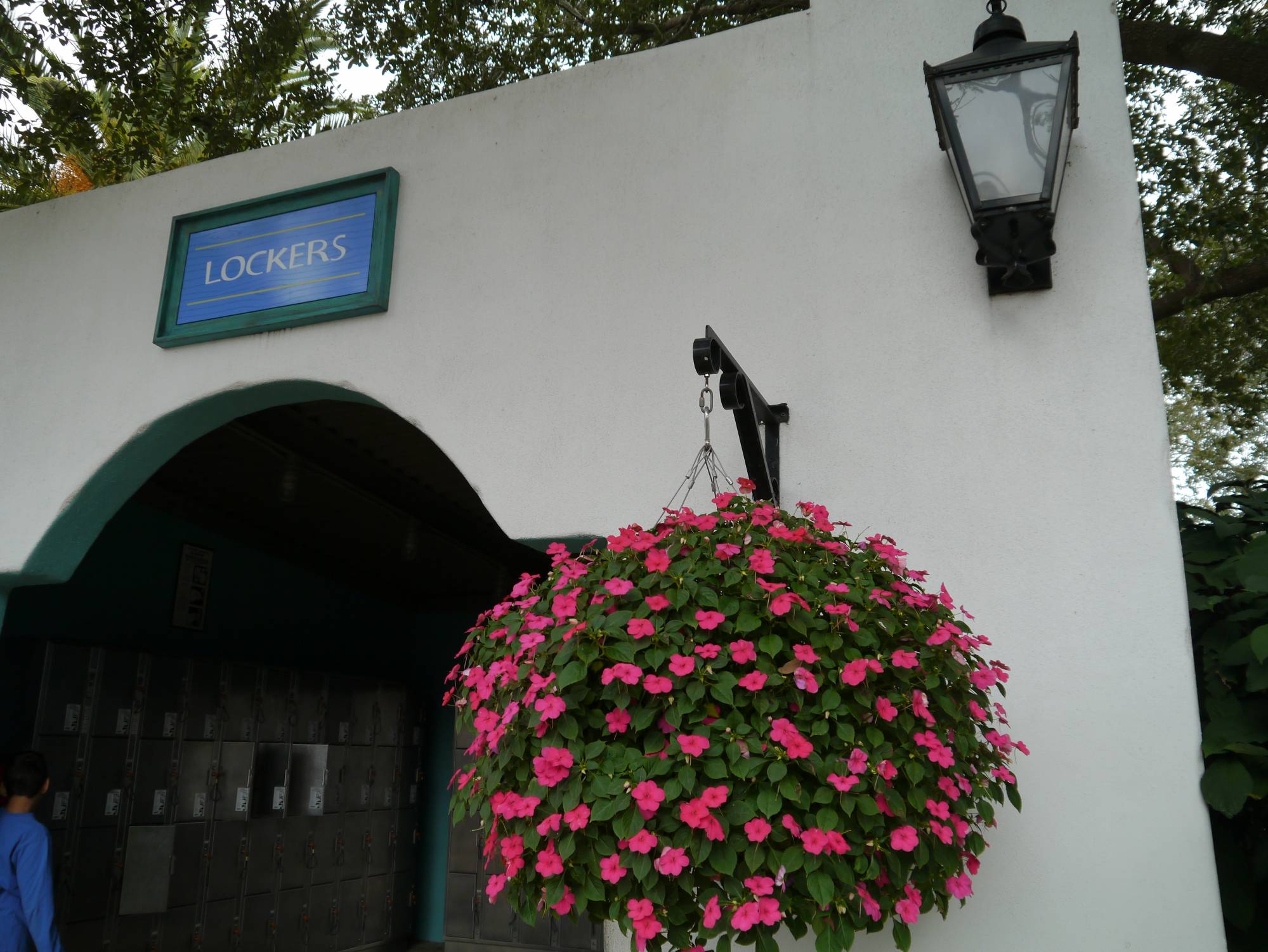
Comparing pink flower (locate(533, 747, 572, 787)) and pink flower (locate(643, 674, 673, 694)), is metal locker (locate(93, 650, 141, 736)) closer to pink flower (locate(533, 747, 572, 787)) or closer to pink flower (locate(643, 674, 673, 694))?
pink flower (locate(533, 747, 572, 787))

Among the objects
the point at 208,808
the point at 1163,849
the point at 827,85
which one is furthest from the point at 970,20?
the point at 208,808

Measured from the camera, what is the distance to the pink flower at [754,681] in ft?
4.46

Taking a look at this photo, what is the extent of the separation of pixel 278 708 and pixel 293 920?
4.52 feet

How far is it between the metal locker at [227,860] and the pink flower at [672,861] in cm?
534

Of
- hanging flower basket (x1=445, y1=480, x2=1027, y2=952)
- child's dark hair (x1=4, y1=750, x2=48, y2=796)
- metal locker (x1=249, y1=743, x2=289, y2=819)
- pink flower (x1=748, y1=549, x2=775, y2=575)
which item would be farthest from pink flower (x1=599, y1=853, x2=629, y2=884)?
metal locker (x1=249, y1=743, x2=289, y2=819)

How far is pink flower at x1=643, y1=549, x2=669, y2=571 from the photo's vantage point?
1.49 meters

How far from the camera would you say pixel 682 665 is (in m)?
1.36

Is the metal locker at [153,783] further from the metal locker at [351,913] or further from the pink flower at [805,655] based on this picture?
the pink flower at [805,655]

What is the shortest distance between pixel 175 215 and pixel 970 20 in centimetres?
235

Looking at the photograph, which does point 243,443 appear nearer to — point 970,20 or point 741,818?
point 970,20

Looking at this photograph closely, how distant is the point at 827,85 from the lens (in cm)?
234

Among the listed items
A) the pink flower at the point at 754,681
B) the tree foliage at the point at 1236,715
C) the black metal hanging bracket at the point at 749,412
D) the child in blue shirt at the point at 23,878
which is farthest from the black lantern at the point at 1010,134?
the child in blue shirt at the point at 23,878

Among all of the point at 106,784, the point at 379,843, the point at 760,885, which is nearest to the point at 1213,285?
the point at 760,885

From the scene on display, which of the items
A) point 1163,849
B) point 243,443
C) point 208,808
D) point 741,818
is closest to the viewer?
point 741,818
